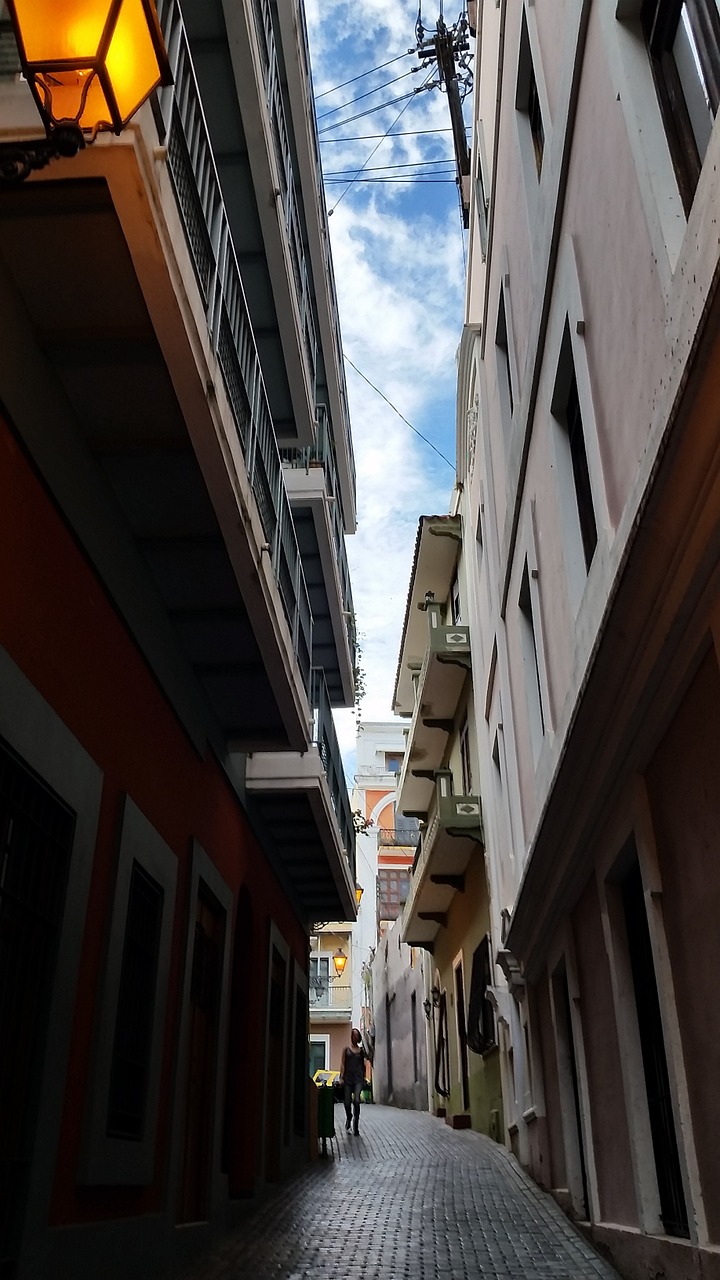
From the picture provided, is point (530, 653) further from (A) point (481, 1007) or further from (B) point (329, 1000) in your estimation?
(B) point (329, 1000)

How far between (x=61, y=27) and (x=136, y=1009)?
5.42 m

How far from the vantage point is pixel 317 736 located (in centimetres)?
1195

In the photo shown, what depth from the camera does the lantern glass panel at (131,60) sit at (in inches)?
140

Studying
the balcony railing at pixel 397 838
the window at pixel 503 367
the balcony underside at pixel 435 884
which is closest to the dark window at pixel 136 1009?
the window at pixel 503 367

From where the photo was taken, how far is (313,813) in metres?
11.8

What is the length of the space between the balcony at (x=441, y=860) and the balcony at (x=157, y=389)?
→ 850cm

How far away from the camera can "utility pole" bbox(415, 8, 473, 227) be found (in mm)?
19250

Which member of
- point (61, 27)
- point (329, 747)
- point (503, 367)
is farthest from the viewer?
point (329, 747)

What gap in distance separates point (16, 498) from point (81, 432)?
1.35 meters

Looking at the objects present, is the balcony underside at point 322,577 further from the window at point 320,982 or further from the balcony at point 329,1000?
the window at point 320,982

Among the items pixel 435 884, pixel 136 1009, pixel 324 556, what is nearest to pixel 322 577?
pixel 324 556

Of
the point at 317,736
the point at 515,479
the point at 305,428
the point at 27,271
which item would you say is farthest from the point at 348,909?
the point at 27,271

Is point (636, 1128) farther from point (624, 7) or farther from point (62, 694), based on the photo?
point (624, 7)

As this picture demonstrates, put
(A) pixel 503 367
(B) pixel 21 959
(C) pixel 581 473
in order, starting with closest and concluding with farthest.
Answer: (B) pixel 21 959, (C) pixel 581 473, (A) pixel 503 367
